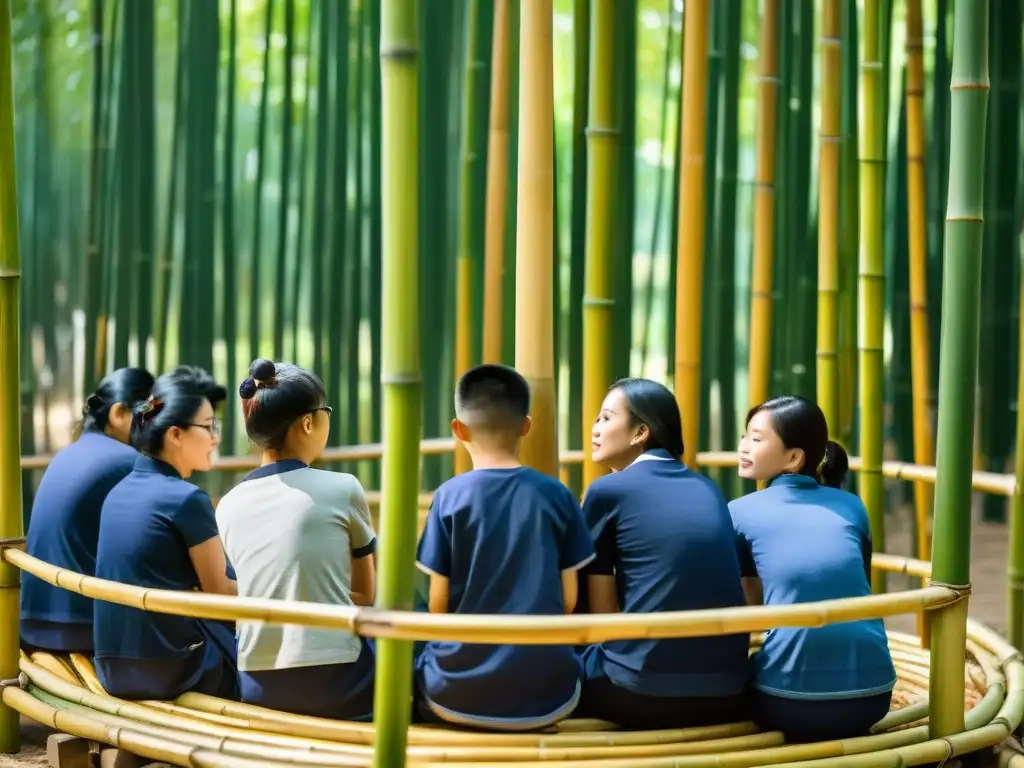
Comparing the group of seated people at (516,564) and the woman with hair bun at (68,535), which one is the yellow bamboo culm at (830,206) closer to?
the group of seated people at (516,564)

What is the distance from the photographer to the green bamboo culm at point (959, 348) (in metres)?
1.97

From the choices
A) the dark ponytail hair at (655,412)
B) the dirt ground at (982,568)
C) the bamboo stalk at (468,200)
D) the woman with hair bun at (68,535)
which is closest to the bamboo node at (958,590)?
the dark ponytail hair at (655,412)

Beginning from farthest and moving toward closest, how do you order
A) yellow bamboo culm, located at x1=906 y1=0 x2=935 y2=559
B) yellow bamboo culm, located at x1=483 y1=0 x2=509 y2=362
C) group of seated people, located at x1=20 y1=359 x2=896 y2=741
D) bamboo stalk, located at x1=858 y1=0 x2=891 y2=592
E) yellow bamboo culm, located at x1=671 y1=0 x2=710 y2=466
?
yellow bamboo culm, located at x1=906 y1=0 x2=935 y2=559
yellow bamboo culm, located at x1=483 y1=0 x2=509 y2=362
bamboo stalk, located at x1=858 y1=0 x2=891 y2=592
yellow bamboo culm, located at x1=671 y1=0 x2=710 y2=466
group of seated people, located at x1=20 y1=359 x2=896 y2=741

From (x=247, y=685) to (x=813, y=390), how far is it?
2555mm

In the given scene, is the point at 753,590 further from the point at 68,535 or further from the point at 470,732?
the point at 68,535

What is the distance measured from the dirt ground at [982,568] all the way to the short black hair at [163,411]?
9.52ft

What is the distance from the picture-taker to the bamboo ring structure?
68.7 inches

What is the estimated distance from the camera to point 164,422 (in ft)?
7.64

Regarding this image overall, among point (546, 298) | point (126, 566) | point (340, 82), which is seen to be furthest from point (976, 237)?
point (340, 82)

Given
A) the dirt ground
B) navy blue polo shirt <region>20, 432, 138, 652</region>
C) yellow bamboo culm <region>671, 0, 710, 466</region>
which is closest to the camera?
yellow bamboo culm <region>671, 0, 710, 466</region>

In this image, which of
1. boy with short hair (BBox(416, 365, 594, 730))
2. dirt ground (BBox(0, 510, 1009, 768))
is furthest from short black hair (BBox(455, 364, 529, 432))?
dirt ground (BBox(0, 510, 1009, 768))

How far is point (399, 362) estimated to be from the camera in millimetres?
1730

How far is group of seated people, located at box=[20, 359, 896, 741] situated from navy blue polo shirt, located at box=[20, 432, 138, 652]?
31 centimetres

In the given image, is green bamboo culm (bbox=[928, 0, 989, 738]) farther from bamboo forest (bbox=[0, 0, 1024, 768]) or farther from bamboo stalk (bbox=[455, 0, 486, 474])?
bamboo stalk (bbox=[455, 0, 486, 474])
